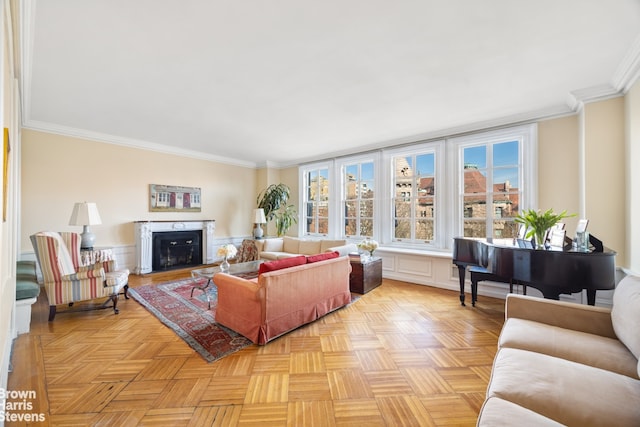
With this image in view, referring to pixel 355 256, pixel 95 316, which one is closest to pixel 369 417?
pixel 355 256

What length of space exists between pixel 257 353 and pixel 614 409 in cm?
219

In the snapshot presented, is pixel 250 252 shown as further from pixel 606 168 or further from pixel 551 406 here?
pixel 606 168

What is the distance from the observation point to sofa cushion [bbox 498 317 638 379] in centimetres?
136

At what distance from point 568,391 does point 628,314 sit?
0.74 meters

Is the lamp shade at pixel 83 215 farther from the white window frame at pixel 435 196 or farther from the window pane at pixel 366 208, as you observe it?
the white window frame at pixel 435 196

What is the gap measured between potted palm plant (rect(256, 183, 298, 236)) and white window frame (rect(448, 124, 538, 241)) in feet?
12.6

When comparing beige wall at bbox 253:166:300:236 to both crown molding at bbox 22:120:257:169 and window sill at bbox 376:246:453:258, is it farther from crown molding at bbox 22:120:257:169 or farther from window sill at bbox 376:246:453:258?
window sill at bbox 376:246:453:258

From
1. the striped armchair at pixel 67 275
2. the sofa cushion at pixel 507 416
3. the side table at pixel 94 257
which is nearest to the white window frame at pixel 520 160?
the sofa cushion at pixel 507 416

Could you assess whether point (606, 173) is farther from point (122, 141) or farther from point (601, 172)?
point (122, 141)

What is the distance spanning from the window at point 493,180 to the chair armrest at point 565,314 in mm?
2426

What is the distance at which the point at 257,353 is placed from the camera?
2314mm

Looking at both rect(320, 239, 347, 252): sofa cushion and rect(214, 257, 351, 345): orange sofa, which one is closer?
rect(214, 257, 351, 345): orange sofa

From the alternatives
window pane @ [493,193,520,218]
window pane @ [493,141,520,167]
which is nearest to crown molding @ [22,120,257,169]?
window pane @ [493,141,520,167]

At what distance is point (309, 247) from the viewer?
5.44 meters
